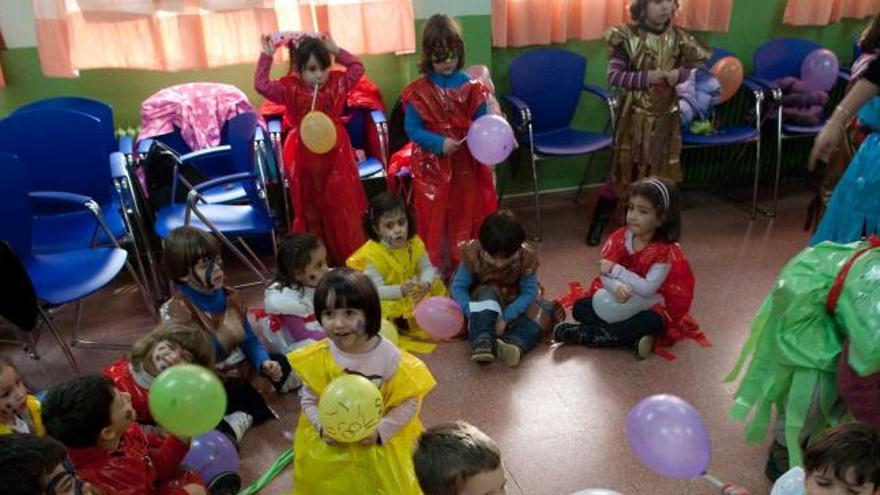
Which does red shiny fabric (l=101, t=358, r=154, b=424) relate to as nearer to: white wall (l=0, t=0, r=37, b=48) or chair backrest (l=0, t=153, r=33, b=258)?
chair backrest (l=0, t=153, r=33, b=258)

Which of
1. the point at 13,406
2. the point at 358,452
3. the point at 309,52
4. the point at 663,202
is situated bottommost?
the point at 358,452

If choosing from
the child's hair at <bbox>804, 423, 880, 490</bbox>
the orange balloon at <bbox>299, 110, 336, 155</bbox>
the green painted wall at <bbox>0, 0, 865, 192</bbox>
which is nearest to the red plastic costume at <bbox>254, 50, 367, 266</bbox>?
the orange balloon at <bbox>299, 110, 336, 155</bbox>

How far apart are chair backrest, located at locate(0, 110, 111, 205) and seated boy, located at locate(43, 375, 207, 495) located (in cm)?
158

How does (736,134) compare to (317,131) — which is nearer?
(317,131)

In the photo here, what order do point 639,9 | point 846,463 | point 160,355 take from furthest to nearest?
point 639,9 → point 160,355 → point 846,463

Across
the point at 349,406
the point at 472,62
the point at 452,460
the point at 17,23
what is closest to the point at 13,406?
the point at 349,406

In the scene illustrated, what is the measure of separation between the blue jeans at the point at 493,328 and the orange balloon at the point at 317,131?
863 millimetres

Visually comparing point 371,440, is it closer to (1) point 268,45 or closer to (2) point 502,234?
(2) point 502,234

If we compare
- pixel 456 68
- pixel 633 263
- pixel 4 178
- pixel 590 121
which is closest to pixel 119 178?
pixel 4 178

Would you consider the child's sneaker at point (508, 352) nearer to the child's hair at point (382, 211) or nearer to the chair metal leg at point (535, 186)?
the child's hair at point (382, 211)

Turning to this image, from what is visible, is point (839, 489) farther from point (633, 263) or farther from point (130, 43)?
point (130, 43)

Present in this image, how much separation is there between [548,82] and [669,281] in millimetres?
1540

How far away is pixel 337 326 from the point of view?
1.67 metres

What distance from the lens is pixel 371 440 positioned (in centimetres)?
176
